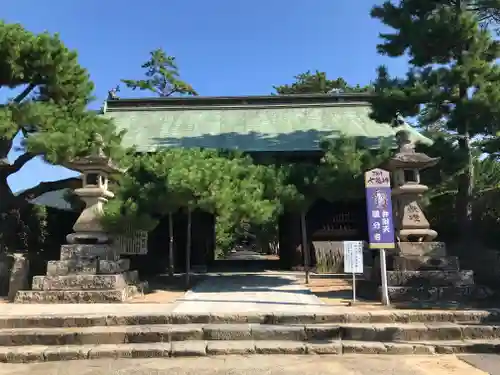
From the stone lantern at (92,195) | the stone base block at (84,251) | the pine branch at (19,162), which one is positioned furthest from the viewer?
the pine branch at (19,162)

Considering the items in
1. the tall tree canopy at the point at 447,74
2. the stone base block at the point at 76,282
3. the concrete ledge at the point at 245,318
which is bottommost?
the concrete ledge at the point at 245,318

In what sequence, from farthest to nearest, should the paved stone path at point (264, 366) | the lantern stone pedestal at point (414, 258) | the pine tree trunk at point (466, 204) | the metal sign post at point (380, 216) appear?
the pine tree trunk at point (466, 204) → the lantern stone pedestal at point (414, 258) → the metal sign post at point (380, 216) → the paved stone path at point (264, 366)

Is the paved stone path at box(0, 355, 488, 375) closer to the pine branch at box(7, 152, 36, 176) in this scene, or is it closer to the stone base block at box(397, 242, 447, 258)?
the stone base block at box(397, 242, 447, 258)

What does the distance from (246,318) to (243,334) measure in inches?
19.9

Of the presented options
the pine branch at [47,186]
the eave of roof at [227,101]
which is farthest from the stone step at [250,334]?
the eave of roof at [227,101]

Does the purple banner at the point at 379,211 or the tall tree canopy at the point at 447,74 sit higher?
the tall tree canopy at the point at 447,74

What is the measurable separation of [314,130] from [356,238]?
4153mm

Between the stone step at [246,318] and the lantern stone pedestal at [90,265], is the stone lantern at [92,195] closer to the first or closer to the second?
the lantern stone pedestal at [90,265]

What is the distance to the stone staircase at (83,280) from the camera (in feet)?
28.5

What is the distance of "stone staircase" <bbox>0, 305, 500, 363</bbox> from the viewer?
5.92 meters

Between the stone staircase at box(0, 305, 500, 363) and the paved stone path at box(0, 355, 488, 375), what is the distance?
189 mm

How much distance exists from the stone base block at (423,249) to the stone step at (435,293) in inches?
28.2

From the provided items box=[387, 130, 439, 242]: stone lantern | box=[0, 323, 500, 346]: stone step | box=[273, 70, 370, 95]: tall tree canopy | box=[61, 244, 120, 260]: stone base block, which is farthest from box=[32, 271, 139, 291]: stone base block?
box=[273, 70, 370, 95]: tall tree canopy

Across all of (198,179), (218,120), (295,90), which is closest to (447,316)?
(198,179)
